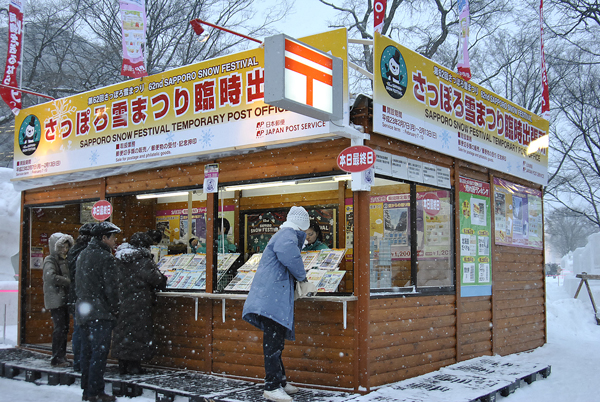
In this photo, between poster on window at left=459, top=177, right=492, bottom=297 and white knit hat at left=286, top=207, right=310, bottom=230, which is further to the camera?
poster on window at left=459, top=177, right=492, bottom=297

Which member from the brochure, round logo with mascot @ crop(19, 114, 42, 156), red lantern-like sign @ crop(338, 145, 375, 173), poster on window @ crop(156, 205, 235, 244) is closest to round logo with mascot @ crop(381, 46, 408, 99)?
red lantern-like sign @ crop(338, 145, 375, 173)

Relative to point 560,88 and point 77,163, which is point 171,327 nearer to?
point 77,163

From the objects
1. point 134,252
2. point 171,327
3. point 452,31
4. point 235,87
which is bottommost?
point 171,327

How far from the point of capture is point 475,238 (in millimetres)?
8148

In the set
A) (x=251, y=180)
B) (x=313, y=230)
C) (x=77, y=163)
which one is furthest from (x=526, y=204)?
(x=77, y=163)

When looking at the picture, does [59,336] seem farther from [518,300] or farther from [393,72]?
[518,300]

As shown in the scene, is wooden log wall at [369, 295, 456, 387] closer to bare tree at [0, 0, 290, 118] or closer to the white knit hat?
the white knit hat

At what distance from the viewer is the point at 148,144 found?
766 centimetres

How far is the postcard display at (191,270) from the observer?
24.3 feet

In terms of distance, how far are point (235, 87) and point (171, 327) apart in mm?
3349

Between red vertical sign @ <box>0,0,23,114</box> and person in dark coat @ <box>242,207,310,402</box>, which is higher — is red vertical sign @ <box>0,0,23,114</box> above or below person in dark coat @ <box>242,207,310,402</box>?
above

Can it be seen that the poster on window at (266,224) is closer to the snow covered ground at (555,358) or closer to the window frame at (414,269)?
the window frame at (414,269)

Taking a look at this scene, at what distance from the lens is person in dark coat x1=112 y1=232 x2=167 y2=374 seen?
6852 millimetres

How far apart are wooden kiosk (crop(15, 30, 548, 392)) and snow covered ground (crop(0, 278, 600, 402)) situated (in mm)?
609
